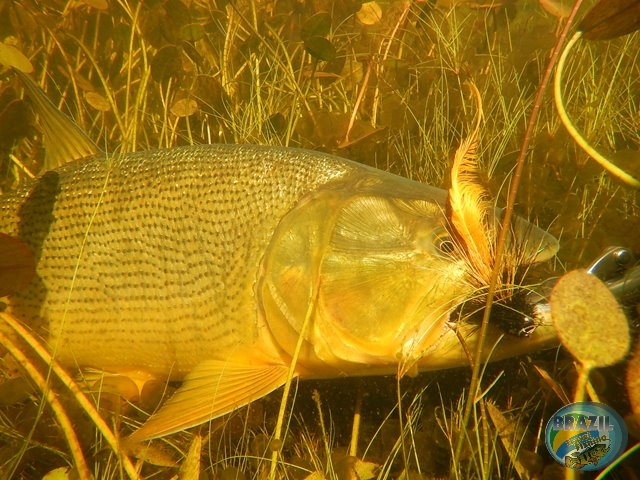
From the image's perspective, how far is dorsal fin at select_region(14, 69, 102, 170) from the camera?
2785mm

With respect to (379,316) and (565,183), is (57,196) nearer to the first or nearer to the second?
(379,316)

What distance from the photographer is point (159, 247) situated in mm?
2330

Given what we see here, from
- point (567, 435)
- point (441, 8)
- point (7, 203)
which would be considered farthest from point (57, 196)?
point (441, 8)

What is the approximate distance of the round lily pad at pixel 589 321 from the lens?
132 centimetres

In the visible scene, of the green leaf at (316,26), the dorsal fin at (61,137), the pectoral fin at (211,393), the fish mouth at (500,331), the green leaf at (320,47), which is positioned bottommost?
the pectoral fin at (211,393)

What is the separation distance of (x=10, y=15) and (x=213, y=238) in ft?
10.7

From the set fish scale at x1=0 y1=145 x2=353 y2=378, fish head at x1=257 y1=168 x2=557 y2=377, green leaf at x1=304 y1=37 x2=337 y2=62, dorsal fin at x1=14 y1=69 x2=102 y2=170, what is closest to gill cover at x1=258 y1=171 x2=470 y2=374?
fish head at x1=257 y1=168 x2=557 y2=377

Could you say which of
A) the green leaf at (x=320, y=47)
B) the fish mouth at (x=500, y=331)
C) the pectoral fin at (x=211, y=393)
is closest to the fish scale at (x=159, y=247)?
the pectoral fin at (x=211, y=393)

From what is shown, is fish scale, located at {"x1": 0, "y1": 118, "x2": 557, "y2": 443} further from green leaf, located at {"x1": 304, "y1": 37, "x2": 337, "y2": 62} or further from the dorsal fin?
green leaf, located at {"x1": 304, "y1": 37, "x2": 337, "y2": 62}

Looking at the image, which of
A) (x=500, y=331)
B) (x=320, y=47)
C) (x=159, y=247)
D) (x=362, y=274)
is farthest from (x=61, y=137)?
(x=500, y=331)

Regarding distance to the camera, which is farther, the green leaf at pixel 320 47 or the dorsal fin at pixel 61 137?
the green leaf at pixel 320 47

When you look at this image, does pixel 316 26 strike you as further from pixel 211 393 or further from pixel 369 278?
pixel 211 393

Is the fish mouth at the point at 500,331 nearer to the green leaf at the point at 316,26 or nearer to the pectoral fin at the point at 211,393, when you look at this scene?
the pectoral fin at the point at 211,393

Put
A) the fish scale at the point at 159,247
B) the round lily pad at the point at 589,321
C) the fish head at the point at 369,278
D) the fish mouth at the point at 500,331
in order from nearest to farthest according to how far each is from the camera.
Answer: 1. the round lily pad at the point at 589,321
2. the fish mouth at the point at 500,331
3. the fish head at the point at 369,278
4. the fish scale at the point at 159,247
